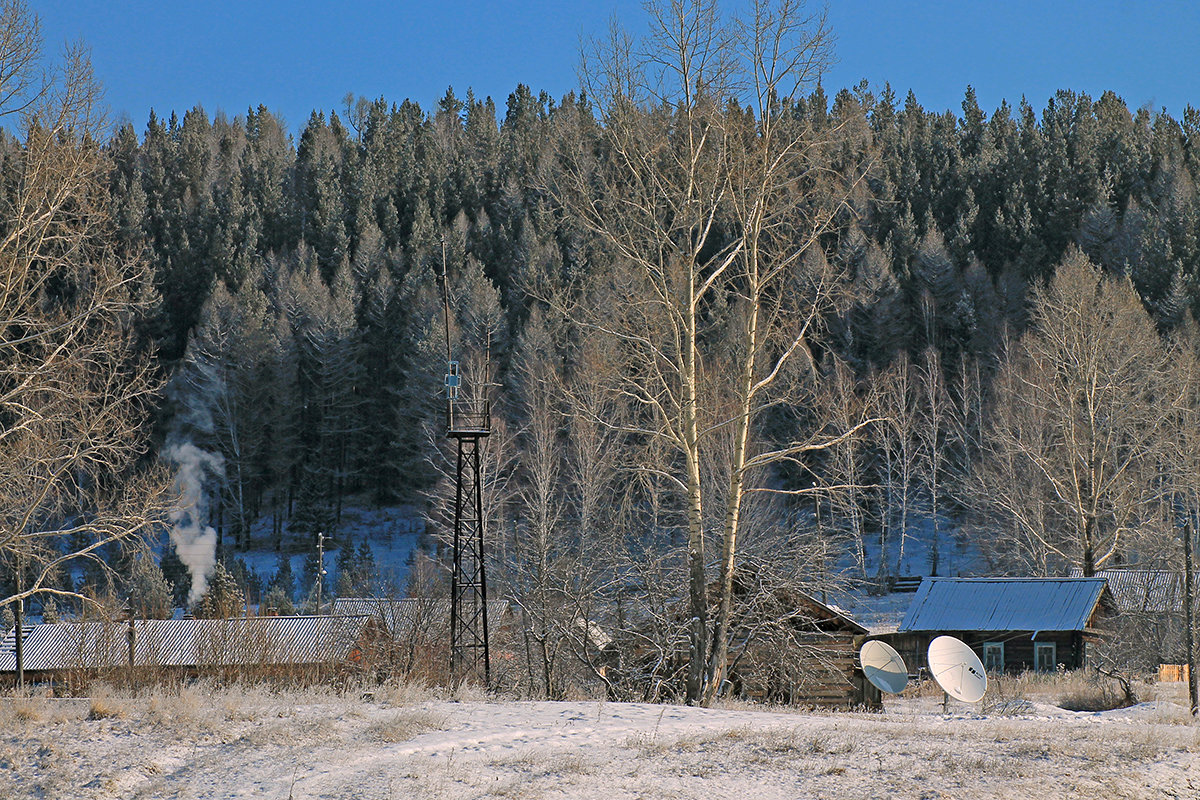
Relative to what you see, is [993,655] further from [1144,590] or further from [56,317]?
[56,317]

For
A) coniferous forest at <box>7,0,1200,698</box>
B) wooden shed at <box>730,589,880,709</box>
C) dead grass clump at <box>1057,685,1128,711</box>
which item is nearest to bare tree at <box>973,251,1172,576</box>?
coniferous forest at <box>7,0,1200,698</box>

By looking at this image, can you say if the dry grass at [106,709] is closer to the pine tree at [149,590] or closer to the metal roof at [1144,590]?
the pine tree at [149,590]

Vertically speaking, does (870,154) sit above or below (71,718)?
above

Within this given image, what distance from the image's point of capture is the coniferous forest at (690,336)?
15047 mm

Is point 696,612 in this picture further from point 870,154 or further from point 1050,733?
point 870,154

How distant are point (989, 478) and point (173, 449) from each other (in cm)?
4128

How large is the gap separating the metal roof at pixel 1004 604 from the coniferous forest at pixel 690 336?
2081mm

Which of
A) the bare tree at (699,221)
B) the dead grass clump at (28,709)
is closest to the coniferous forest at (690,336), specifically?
the bare tree at (699,221)

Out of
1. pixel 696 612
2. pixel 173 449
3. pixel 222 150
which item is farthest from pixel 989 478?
pixel 222 150

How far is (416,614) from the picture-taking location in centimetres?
2441

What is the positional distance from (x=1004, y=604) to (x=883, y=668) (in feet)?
54.4

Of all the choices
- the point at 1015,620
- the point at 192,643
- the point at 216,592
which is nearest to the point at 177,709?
the point at 192,643

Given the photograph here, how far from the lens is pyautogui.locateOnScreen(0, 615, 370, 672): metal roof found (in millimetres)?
20938

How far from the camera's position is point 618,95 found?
14.8 metres
